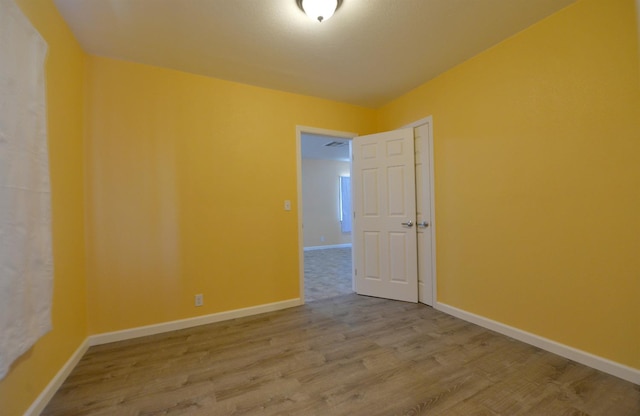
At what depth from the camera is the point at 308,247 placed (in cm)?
→ 704

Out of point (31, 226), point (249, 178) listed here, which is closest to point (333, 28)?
point (249, 178)

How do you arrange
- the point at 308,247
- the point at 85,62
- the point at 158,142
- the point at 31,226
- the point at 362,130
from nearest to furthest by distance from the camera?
the point at 31,226 < the point at 85,62 < the point at 158,142 < the point at 362,130 < the point at 308,247

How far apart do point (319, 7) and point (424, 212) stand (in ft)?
7.34

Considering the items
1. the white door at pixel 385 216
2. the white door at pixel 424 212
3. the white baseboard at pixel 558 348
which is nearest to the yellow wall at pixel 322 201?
the white door at pixel 385 216

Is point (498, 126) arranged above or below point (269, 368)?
above

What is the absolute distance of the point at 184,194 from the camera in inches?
97.2

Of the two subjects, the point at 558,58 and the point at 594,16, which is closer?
the point at 594,16

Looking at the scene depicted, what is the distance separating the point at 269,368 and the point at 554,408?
170 cm

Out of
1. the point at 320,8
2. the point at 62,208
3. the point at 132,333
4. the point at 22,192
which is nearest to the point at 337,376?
the point at 132,333

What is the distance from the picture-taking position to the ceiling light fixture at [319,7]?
1.61 meters

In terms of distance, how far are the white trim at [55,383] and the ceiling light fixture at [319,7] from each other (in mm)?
2829

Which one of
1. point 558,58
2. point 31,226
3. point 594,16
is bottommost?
point 31,226

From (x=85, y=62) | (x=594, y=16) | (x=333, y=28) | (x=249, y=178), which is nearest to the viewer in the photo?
(x=594, y=16)

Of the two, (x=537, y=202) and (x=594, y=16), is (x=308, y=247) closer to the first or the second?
(x=537, y=202)
